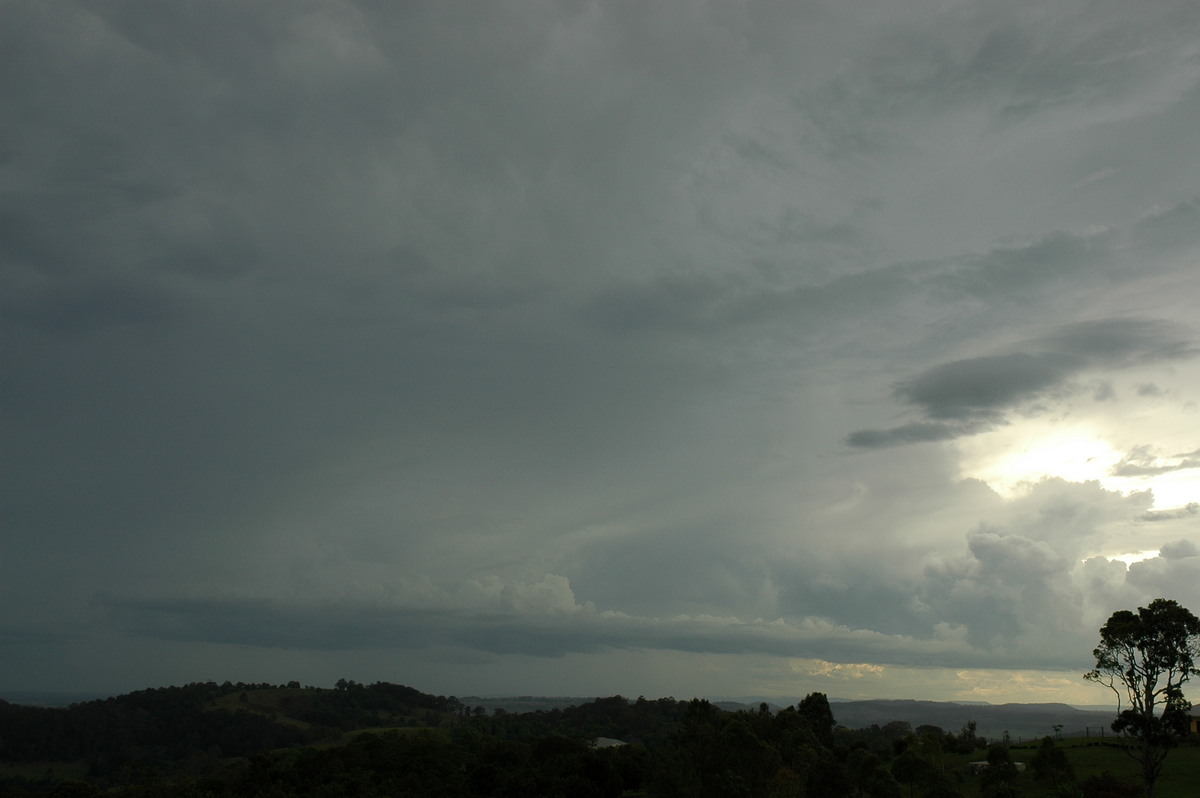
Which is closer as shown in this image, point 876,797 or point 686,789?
point 686,789

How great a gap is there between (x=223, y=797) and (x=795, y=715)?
72050 millimetres

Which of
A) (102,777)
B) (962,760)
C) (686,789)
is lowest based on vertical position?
(102,777)

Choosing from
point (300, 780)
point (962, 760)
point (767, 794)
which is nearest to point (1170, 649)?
point (767, 794)

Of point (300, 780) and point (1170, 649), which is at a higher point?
point (1170, 649)

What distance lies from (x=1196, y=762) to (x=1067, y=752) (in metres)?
16.1

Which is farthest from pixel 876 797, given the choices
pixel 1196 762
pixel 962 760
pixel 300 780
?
pixel 300 780

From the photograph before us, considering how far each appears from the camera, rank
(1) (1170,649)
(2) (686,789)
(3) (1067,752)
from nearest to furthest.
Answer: (2) (686,789)
(1) (1170,649)
(3) (1067,752)

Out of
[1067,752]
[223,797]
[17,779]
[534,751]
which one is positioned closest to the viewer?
[223,797]

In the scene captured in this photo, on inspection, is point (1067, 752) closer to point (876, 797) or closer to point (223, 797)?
point (876, 797)

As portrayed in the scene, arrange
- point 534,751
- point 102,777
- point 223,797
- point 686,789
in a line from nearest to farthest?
point 686,789 < point 223,797 < point 534,751 < point 102,777

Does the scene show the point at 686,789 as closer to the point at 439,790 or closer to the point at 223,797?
the point at 439,790

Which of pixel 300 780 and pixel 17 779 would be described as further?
pixel 17 779

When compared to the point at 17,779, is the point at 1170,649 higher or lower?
higher

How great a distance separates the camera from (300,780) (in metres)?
80.4
